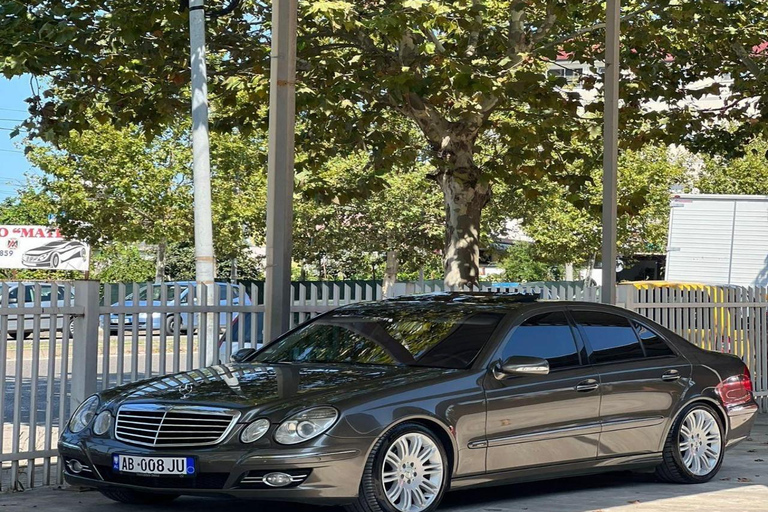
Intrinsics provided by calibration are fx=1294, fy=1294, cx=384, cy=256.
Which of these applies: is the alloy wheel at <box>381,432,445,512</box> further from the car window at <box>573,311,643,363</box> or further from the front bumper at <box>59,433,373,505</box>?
the car window at <box>573,311,643,363</box>

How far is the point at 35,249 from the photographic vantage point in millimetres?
60531

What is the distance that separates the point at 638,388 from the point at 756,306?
7013 mm

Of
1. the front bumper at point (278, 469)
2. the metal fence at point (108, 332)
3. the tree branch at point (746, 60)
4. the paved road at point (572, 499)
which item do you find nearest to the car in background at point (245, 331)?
the metal fence at point (108, 332)

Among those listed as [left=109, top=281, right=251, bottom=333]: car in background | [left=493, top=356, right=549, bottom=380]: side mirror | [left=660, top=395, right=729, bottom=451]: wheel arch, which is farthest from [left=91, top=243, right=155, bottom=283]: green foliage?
[left=493, top=356, right=549, bottom=380]: side mirror

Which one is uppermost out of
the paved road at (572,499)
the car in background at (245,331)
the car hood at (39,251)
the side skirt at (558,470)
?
the car hood at (39,251)

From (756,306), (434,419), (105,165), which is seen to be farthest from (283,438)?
(105,165)

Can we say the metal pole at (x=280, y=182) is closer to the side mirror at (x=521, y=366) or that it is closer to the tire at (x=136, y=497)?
the tire at (x=136, y=497)

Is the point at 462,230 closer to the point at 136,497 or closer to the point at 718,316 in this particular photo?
the point at 718,316

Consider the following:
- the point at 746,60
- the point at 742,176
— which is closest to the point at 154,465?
the point at 746,60

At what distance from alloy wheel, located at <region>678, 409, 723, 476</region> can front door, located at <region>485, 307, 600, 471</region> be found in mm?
1043

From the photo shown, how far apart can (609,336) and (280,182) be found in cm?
292

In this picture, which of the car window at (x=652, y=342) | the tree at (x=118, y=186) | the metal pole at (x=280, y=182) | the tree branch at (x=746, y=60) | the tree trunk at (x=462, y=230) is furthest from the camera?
the tree at (x=118, y=186)

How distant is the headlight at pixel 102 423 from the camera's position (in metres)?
7.72

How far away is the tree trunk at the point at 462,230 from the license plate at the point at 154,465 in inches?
382
